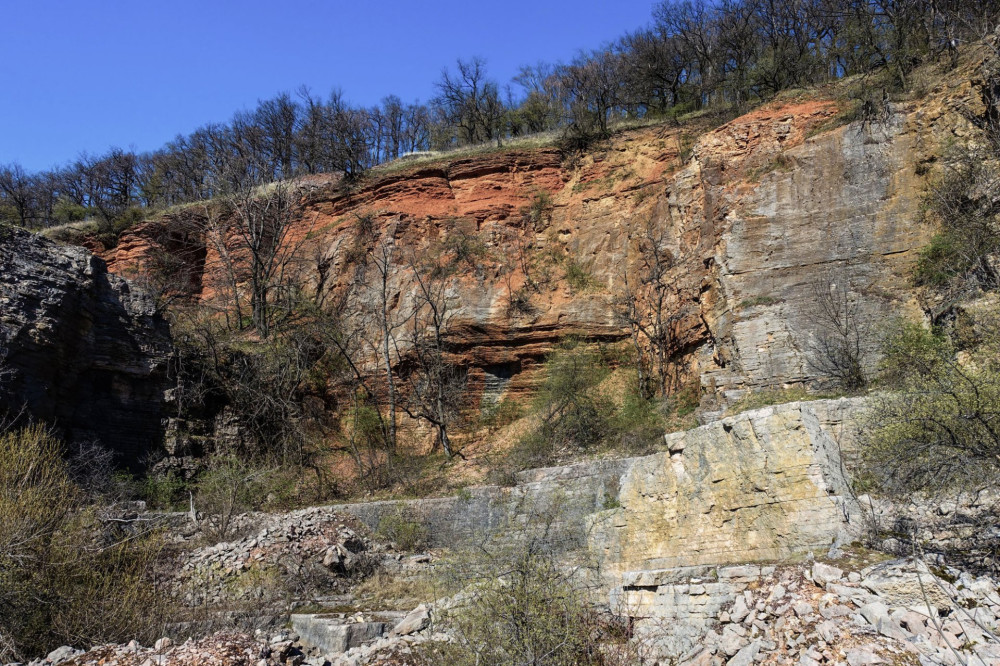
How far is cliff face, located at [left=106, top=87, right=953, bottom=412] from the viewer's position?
16359mm

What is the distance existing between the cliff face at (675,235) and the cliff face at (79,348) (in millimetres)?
7420

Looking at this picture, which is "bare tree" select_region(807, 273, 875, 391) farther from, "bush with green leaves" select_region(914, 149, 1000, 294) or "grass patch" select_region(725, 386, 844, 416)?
"bush with green leaves" select_region(914, 149, 1000, 294)

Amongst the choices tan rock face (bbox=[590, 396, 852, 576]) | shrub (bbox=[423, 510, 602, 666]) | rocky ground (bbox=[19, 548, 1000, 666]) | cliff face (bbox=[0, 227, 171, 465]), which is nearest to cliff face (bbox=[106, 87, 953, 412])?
tan rock face (bbox=[590, 396, 852, 576])

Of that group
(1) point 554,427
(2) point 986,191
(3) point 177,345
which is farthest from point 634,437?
(3) point 177,345

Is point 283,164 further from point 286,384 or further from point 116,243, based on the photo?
point 286,384

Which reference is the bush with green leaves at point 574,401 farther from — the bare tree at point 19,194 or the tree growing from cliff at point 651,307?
the bare tree at point 19,194

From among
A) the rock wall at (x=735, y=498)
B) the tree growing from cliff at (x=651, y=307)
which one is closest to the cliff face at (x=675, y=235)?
the tree growing from cliff at (x=651, y=307)

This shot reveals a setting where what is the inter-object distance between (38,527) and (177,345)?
13.1 meters

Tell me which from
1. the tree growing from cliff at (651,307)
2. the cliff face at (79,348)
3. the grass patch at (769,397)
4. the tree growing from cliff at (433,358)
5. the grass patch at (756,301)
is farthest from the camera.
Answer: the tree growing from cliff at (433,358)

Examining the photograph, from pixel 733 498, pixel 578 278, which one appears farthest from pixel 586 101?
pixel 733 498

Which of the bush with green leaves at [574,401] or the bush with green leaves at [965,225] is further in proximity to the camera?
the bush with green leaves at [574,401]

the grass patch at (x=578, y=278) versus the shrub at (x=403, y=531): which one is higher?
the grass patch at (x=578, y=278)

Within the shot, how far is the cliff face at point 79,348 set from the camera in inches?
643

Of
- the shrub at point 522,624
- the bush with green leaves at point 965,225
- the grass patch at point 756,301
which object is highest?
the bush with green leaves at point 965,225
